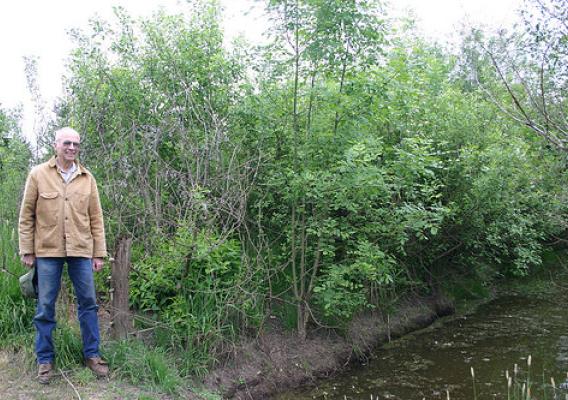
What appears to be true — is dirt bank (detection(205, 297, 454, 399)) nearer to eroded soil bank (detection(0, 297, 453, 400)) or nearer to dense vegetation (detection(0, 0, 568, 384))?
eroded soil bank (detection(0, 297, 453, 400))

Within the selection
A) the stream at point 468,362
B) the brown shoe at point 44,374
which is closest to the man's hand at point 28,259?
the brown shoe at point 44,374

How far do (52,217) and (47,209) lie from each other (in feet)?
0.28

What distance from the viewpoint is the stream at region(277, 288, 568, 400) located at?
6.74 m

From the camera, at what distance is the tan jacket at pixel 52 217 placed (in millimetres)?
4664

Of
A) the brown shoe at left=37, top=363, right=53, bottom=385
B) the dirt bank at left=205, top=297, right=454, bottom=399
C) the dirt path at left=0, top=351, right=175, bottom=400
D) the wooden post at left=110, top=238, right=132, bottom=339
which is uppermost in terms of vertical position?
the wooden post at left=110, top=238, right=132, bottom=339

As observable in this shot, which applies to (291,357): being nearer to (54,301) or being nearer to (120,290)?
(120,290)

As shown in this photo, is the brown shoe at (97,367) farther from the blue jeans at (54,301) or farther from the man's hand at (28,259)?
the man's hand at (28,259)

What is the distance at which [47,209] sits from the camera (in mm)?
4688

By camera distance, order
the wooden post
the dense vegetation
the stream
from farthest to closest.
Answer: the stream < the dense vegetation < the wooden post

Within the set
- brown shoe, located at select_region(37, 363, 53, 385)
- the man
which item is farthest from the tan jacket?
brown shoe, located at select_region(37, 363, 53, 385)

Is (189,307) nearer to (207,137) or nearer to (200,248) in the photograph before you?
(200,248)

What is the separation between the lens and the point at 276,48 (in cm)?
714

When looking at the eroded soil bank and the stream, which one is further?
the stream

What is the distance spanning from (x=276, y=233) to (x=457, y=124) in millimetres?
4159
